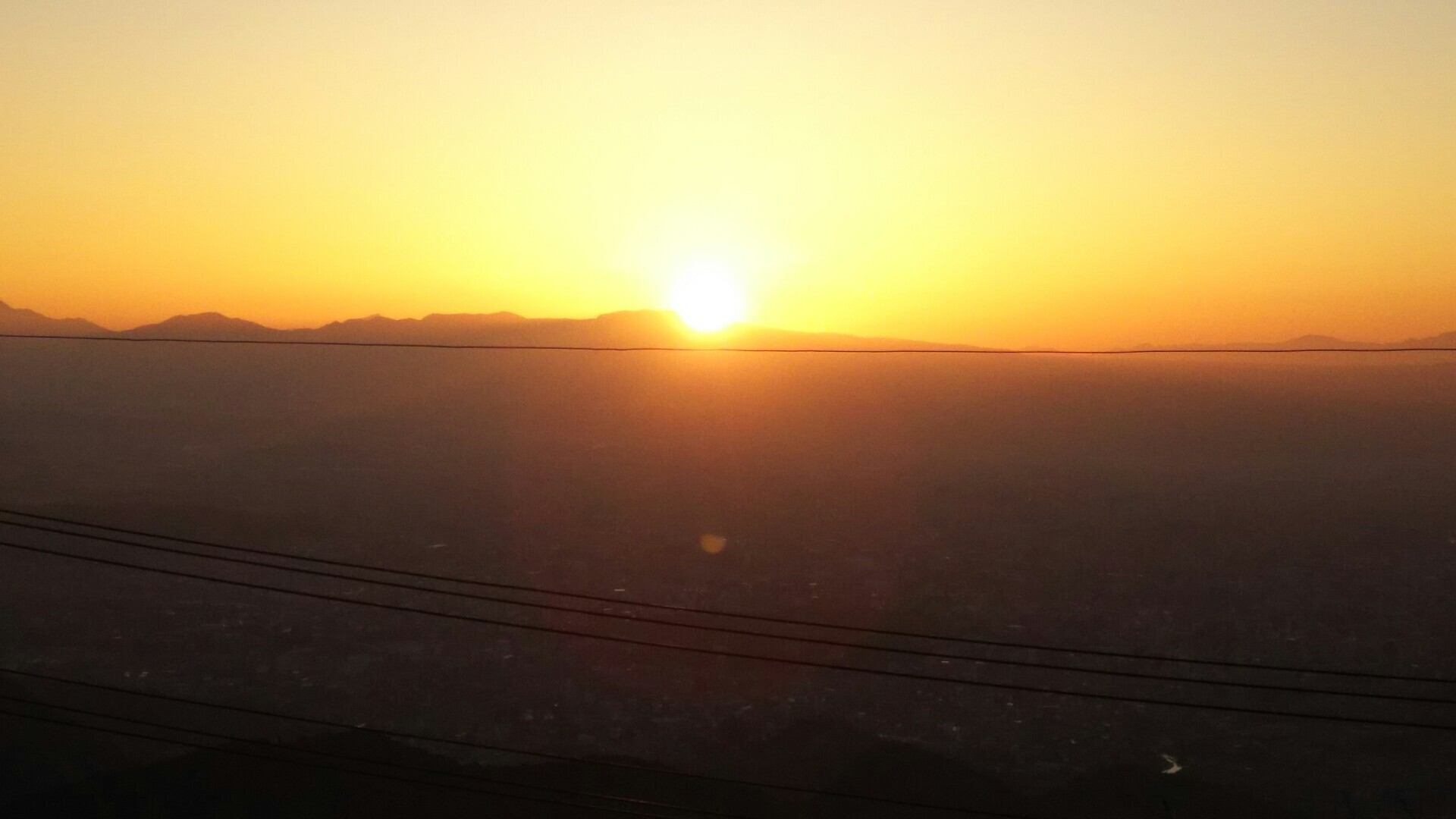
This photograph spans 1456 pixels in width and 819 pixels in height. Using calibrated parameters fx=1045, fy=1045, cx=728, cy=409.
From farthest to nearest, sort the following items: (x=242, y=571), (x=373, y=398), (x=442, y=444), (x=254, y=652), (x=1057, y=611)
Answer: (x=373, y=398), (x=442, y=444), (x=242, y=571), (x=1057, y=611), (x=254, y=652)

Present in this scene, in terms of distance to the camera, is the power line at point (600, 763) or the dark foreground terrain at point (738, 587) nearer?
the power line at point (600, 763)

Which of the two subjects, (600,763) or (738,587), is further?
(738,587)

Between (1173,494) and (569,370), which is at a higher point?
(569,370)

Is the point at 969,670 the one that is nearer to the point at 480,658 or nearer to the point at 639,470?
the point at 480,658

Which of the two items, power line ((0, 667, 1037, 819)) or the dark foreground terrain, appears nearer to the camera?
power line ((0, 667, 1037, 819))

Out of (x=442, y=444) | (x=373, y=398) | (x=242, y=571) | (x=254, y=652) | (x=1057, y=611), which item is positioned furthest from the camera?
(x=373, y=398)

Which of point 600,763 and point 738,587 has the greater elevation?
point 600,763

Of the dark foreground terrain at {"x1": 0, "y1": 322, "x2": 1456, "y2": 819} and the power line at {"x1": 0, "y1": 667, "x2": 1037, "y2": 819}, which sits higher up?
the power line at {"x1": 0, "y1": 667, "x2": 1037, "y2": 819}

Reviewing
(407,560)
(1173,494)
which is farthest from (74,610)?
(1173,494)
